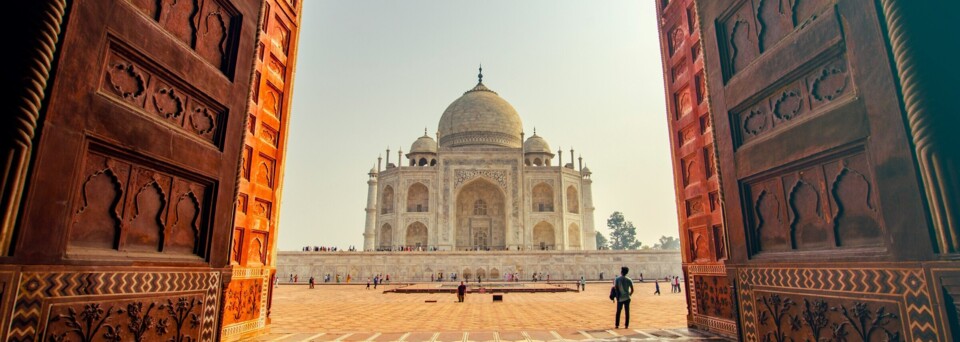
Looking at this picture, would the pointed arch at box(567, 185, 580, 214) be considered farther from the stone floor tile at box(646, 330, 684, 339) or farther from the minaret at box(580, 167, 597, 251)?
the stone floor tile at box(646, 330, 684, 339)

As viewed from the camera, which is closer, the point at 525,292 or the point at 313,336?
the point at 313,336

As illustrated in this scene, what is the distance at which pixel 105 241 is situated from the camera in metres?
2.68

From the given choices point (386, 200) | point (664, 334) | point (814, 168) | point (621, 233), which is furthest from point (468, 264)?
point (621, 233)

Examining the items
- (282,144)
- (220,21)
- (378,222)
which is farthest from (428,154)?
(220,21)

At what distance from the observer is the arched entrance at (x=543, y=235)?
36688mm

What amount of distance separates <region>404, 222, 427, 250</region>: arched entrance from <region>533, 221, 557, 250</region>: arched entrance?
342 inches

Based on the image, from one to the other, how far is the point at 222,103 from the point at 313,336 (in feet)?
14.6

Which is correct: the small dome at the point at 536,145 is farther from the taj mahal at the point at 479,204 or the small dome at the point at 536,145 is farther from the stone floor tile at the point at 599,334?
the stone floor tile at the point at 599,334

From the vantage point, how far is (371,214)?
39.5 meters

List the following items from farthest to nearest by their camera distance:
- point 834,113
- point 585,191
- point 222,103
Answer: point 585,191 < point 222,103 < point 834,113

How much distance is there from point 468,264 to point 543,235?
1123cm

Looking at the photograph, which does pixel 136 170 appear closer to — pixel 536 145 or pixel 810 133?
pixel 810 133

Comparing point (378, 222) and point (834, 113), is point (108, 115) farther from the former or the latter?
point (378, 222)

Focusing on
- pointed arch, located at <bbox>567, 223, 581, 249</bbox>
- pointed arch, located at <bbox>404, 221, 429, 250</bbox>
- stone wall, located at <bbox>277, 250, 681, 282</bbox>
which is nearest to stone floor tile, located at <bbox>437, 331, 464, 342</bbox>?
stone wall, located at <bbox>277, 250, 681, 282</bbox>
